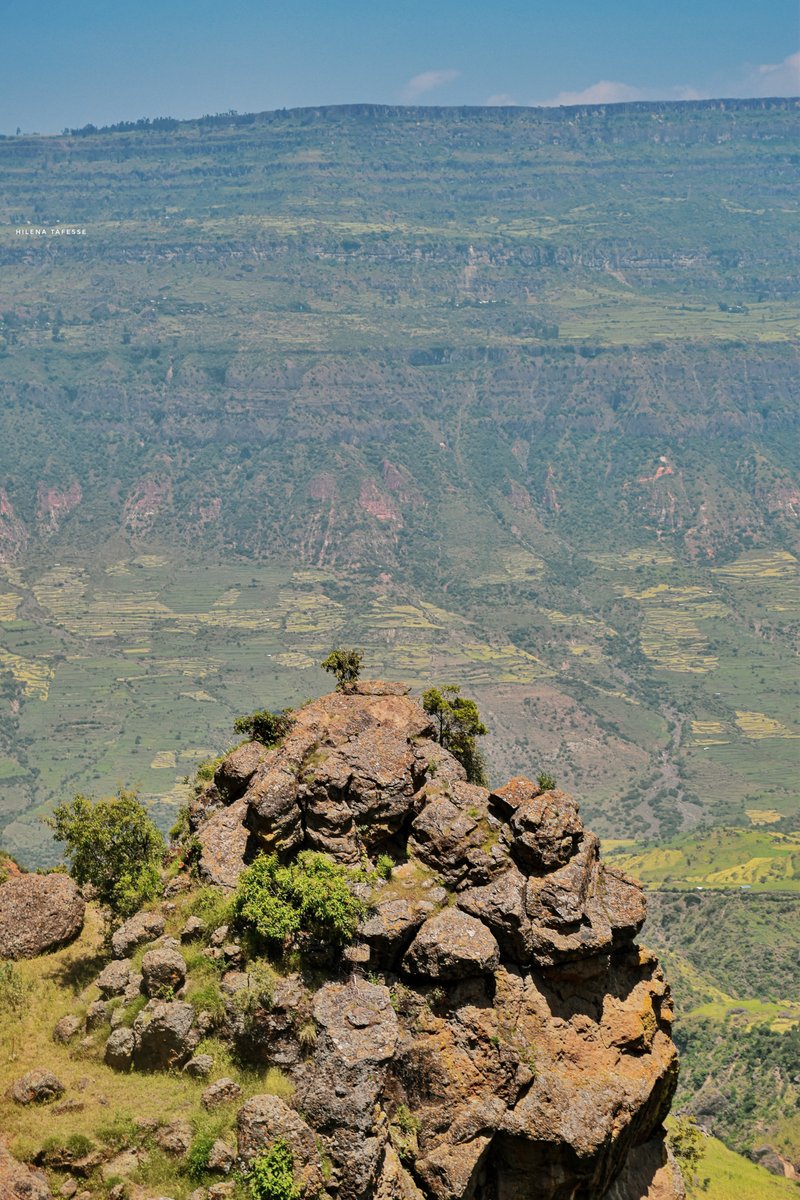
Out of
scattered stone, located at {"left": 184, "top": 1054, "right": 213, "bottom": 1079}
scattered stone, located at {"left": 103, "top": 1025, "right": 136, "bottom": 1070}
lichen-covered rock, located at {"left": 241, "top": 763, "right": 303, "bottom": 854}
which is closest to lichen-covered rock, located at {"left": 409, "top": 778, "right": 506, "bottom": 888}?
lichen-covered rock, located at {"left": 241, "top": 763, "right": 303, "bottom": 854}

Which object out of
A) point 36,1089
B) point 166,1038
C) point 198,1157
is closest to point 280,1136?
point 198,1157

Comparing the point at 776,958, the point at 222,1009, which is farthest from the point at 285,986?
the point at 776,958

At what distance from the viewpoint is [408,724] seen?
1969 inches

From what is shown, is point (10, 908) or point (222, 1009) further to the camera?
point (10, 908)

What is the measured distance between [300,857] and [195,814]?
355 inches

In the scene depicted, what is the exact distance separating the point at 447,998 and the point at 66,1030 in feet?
41.2

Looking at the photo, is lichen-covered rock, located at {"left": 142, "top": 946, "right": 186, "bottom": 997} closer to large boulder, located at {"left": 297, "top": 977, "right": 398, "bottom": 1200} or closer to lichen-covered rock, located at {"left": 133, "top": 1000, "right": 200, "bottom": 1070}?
lichen-covered rock, located at {"left": 133, "top": 1000, "right": 200, "bottom": 1070}

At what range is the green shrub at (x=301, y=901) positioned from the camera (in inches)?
1652

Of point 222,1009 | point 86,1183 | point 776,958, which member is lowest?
point 776,958

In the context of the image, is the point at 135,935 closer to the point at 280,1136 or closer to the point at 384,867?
the point at 384,867

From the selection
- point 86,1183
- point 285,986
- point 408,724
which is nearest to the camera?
point 86,1183

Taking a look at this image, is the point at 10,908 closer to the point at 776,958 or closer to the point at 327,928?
the point at 327,928

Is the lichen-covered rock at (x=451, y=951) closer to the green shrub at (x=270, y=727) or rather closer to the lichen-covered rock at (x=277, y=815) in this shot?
the lichen-covered rock at (x=277, y=815)

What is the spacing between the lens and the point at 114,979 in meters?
44.4
